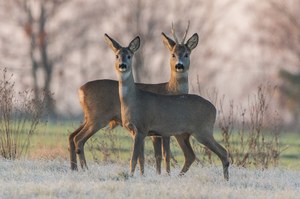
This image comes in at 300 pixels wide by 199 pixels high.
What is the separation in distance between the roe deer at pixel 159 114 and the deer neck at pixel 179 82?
882 millimetres

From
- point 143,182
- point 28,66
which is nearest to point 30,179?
point 143,182

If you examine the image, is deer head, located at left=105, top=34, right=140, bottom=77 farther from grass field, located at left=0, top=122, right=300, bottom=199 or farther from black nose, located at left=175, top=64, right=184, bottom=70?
grass field, located at left=0, top=122, right=300, bottom=199

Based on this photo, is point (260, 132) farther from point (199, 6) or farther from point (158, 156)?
point (199, 6)

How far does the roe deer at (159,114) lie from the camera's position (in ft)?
47.4

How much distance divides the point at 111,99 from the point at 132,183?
2.55 m

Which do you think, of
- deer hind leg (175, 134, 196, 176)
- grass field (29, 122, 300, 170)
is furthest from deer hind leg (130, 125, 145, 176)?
grass field (29, 122, 300, 170)

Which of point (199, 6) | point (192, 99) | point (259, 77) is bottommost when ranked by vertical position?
point (192, 99)

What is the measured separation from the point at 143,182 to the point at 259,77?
35.4 meters

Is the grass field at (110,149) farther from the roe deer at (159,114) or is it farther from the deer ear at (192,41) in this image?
the roe deer at (159,114)

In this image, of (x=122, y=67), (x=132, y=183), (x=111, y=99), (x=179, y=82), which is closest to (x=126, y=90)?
(x=122, y=67)

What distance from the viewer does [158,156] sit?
50.5 feet

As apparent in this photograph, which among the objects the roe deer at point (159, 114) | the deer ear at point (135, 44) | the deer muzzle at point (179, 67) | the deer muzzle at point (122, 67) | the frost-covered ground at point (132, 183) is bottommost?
the frost-covered ground at point (132, 183)

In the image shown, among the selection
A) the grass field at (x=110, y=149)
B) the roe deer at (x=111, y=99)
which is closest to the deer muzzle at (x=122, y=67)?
the roe deer at (x=111, y=99)

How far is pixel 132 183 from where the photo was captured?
13.3m
